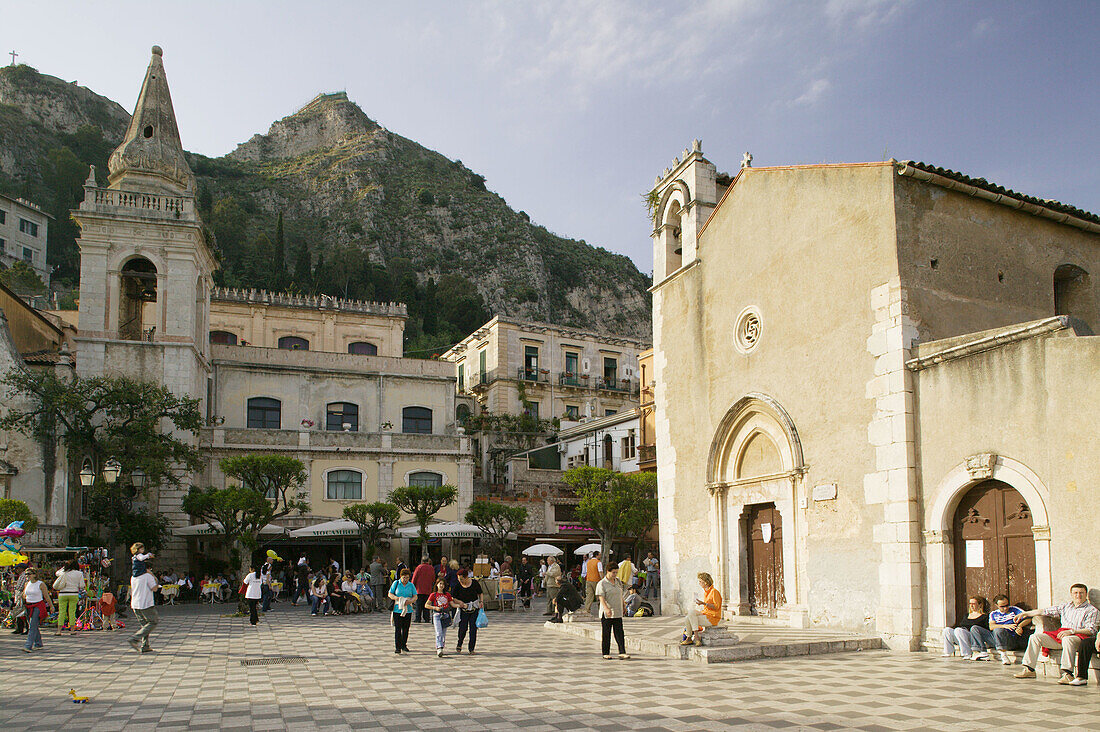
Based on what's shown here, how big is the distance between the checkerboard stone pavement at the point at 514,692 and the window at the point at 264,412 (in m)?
22.7

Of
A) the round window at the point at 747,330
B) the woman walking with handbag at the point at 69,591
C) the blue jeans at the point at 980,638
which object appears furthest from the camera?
the round window at the point at 747,330

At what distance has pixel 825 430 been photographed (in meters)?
14.7

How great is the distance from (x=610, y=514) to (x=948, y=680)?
2231 cm

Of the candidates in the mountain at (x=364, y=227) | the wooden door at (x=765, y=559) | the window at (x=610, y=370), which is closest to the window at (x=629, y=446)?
the window at (x=610, y=370)

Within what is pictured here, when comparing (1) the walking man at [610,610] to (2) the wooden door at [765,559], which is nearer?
(1) the walking man at [610,610]

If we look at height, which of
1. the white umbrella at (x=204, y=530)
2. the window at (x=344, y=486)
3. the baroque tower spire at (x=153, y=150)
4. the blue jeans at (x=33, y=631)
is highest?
the baroque tower spire at (x=153, y=150)

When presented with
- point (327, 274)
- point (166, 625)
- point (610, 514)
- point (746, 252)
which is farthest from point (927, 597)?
point (327, 274)

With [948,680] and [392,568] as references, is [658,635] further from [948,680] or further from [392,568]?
[392,568]

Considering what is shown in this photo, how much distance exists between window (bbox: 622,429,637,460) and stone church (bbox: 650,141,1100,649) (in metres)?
23.4

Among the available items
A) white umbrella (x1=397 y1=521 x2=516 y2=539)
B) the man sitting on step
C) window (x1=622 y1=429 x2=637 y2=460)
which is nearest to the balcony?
window (x1=622 y1=429 x2=637 y2=460)

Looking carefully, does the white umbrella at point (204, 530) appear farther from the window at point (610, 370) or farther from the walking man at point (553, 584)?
the window at point (610, 370)

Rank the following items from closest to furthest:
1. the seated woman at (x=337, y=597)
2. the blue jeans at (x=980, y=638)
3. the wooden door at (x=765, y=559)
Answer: the blue jeans at (x=980, y=638) → the wooden door at (x=765, y=559) → the seated woman at (x=337, y=597)

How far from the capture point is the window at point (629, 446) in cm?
4303

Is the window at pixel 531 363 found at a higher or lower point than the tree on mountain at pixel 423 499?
higher
